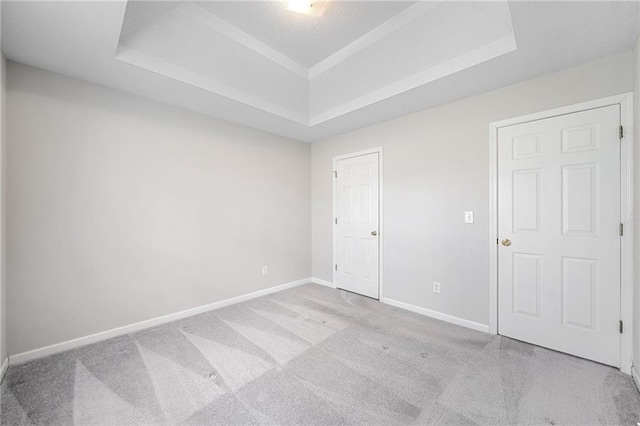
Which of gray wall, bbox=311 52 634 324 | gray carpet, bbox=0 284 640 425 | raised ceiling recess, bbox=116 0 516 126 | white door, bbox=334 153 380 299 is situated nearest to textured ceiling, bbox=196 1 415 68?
raised ceiling recess, bbox=116 0 516 126

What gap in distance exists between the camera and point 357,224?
367cm

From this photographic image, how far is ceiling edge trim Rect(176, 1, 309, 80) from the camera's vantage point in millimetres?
2021

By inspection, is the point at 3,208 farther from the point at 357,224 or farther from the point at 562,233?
the point at 562,233

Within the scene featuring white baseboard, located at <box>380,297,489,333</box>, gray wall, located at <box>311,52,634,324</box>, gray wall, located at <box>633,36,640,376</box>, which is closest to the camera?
gray wall, located at <box>633,36,640,376</box>

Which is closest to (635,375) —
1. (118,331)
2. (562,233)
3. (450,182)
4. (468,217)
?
(562,233)

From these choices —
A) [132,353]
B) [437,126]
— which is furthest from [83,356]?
[437,126]

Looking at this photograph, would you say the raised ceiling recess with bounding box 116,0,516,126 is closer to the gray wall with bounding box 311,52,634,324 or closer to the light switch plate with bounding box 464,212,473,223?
the gray wall with bounding box 311,52,634,324

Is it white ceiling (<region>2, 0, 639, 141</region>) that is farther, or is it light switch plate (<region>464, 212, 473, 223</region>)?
light switch plate (<region>464, 212, 473, 223</region>)

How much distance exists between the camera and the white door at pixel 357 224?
3477 millimetres

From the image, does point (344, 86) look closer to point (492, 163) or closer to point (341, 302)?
point (492, 163)

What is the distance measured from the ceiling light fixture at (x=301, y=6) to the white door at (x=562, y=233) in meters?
2.08

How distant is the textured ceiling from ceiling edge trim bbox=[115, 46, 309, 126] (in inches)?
21.8

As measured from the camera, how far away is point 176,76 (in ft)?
7.33

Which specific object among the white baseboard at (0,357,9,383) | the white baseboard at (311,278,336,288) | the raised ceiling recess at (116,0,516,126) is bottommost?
the white baseboard at (311,278,336,288)
